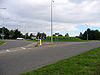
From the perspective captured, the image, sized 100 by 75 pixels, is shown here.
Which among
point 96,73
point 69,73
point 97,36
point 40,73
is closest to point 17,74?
point 40,73

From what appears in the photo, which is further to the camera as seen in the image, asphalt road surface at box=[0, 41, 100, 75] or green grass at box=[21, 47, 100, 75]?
asphalt road surface at box=[0, 41, 100, 75]

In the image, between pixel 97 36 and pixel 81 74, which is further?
pixel 97 36

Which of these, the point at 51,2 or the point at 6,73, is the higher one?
the point at 51,2

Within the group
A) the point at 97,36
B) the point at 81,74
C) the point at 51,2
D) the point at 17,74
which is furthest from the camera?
the point at 97,36

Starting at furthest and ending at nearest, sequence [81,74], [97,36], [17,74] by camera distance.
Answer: [97,36] < [17,74] < [81,74]

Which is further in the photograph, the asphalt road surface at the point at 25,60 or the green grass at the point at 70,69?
the asphalt road surface at the point at 25,60

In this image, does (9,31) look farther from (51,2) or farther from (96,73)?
(96,73)

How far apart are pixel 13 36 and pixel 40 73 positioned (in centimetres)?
11136

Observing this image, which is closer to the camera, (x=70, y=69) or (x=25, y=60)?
(x=70, y=69)

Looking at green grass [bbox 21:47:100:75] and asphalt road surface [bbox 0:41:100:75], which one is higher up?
green grass [bbox 21:47:100:75]

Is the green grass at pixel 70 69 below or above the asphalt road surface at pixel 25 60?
above

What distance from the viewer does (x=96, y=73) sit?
564cm

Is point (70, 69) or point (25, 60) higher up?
point (70, 69)

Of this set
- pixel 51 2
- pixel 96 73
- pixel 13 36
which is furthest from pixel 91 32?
pixel 96 73
